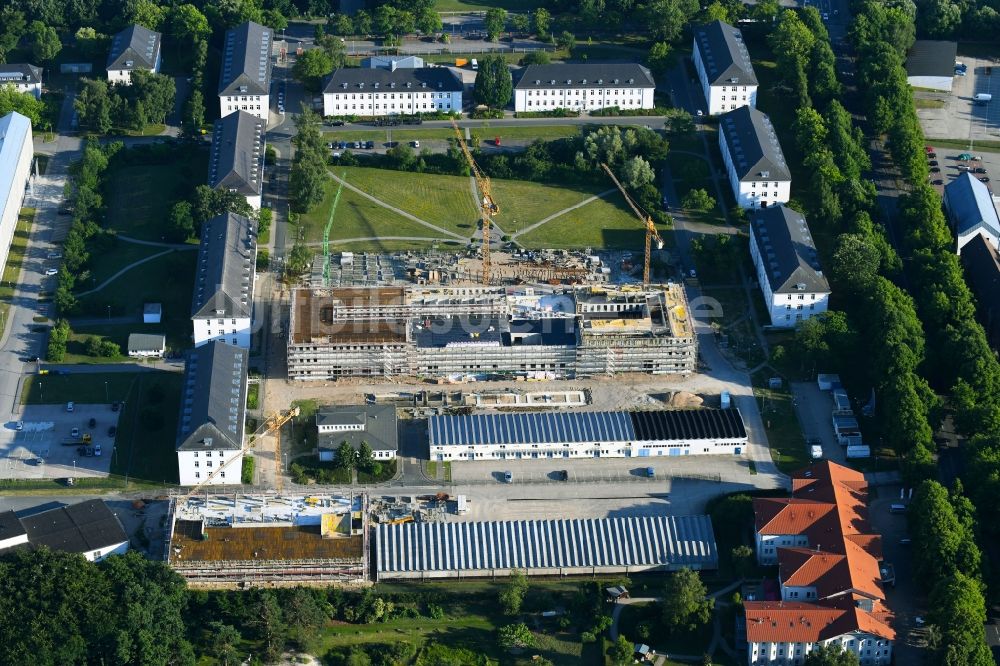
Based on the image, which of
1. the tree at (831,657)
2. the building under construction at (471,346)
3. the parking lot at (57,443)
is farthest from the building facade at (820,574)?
the parking lot at (57,443)

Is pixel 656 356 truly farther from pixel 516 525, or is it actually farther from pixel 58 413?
pixel 58 413

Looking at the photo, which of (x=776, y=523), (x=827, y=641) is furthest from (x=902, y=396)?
(x=827, y=641)

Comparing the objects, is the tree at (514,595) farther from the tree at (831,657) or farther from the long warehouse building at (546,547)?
the tree at (831,657)

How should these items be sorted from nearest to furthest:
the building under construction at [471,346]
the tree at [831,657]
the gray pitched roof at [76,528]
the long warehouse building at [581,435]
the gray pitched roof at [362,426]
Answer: the tree at [831,657] → the gray pitched roof at [76,528] → the long warehouse building at [581,435] → the gray pitched roof at [362,426] → the building under construction at [471,346]

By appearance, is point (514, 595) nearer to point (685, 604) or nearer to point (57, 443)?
point (685, 604)

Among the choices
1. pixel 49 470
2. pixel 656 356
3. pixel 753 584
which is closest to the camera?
pixel 753 584

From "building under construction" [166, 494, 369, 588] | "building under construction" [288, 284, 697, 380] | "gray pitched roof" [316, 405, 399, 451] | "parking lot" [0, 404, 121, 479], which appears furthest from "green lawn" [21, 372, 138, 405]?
"gray pitched roof" [316, 405, 399, 451]

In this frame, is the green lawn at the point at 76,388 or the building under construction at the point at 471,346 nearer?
the green lawn at the point at 76,388
